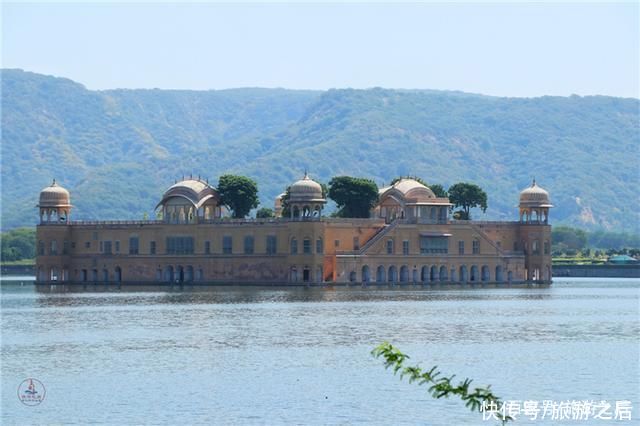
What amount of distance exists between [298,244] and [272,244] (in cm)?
314

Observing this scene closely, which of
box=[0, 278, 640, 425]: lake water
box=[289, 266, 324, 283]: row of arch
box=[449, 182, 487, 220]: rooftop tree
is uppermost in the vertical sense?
box=[449, 182, 487, 220]: rooftop tree

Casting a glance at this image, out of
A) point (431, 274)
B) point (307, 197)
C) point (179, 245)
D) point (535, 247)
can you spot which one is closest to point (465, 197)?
point (535, 247)

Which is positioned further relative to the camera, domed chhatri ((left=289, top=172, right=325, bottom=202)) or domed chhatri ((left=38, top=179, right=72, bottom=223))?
domed chhatri ((left=38, top=179, right=72, bottom=223))

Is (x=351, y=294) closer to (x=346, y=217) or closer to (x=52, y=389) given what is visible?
(x=346, y=217)

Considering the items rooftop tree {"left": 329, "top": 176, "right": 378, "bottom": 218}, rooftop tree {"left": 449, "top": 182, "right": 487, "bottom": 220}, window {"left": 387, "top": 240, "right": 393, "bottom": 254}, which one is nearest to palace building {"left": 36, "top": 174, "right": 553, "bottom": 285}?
window {"left": 387, "top": 240, "right": 393, "bottom": 254}

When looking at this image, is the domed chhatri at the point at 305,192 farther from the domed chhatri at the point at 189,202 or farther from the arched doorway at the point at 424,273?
the arched doorway at the point at 424,273

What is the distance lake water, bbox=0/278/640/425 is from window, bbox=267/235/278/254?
1004 inches

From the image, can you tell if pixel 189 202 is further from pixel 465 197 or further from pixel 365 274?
pixel 465 197

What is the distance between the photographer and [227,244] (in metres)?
119

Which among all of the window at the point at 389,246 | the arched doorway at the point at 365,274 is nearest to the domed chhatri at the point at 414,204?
the window at the point at 389,246

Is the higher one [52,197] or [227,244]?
[52,197]

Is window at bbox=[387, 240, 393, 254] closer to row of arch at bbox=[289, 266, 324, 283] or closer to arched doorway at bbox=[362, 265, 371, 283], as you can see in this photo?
arched doorway at bbox=[362, 265, 371, 283]

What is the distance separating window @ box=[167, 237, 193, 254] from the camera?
121250 mm

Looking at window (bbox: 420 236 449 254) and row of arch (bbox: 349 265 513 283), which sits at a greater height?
window (bbox: 420 236 449 254)
